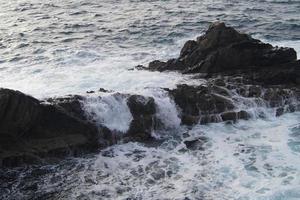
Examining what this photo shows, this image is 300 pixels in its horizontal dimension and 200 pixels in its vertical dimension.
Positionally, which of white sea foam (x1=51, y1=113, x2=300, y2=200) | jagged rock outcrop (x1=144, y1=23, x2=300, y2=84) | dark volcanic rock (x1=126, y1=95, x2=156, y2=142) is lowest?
white sea foam (x1=51, y1=113, x2=300, y2=200)

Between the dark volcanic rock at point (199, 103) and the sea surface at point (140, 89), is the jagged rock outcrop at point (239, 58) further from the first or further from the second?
the dark volcanic rock at point (199, 103)

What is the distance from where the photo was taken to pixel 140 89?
18953 millimetres

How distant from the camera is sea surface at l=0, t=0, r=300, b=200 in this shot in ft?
46.7

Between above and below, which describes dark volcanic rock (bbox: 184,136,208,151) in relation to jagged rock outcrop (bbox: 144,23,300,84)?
below

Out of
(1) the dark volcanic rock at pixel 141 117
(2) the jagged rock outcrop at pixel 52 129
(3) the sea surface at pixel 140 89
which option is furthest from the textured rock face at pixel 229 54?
(2) the jagged rock outcrop at pixel 52 129

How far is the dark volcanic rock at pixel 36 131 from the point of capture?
15.1 m

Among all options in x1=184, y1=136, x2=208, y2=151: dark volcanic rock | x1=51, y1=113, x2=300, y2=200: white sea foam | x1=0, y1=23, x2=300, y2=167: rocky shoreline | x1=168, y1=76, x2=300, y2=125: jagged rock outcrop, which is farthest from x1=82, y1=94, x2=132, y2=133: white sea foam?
x1=184, y1=136, x2=208, y2=151: dark volcanic rock

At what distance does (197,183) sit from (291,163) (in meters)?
2.86

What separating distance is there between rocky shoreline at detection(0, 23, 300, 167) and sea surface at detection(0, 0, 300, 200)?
0.38 metres

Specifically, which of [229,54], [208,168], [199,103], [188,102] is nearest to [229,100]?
[199,103]

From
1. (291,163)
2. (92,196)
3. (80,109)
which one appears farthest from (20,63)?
(291,163)

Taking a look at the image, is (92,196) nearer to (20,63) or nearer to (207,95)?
(207,95)

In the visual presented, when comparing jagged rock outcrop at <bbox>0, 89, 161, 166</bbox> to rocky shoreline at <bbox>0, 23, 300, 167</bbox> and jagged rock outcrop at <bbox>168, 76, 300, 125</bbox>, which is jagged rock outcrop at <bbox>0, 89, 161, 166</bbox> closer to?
rocky shoreline at <bbox>0, 23, 300, 167</bbox>

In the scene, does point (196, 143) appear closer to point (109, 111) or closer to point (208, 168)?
point (208, 168)
